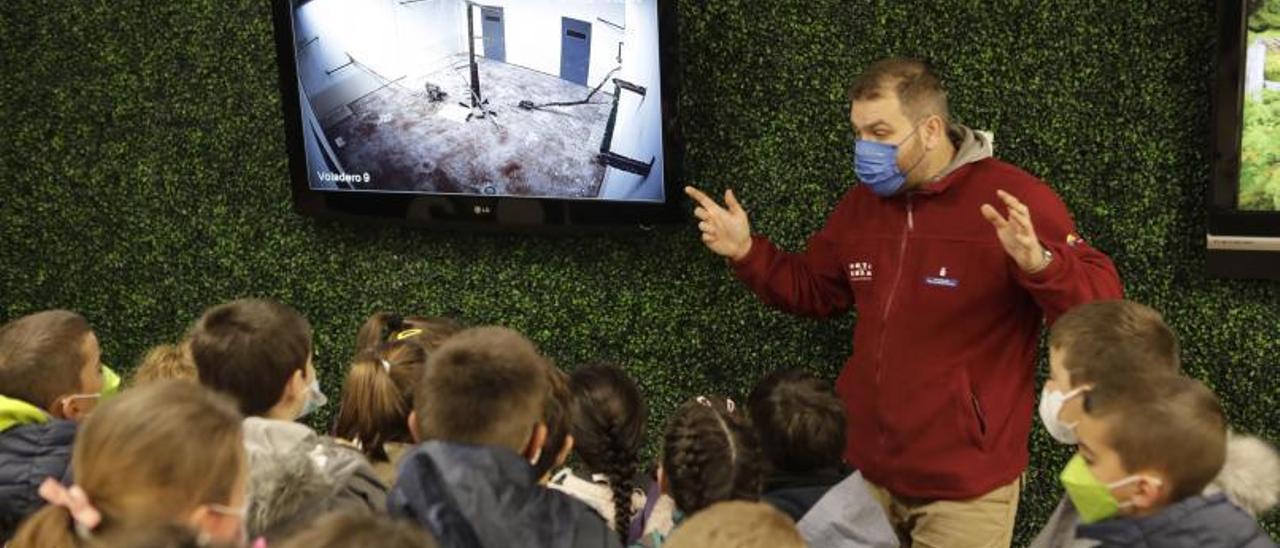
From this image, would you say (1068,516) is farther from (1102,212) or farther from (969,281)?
(1102,212)

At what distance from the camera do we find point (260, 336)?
252cm

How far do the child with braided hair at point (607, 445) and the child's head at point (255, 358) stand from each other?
52 cm

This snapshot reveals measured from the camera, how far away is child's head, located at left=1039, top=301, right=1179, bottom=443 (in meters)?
2.33

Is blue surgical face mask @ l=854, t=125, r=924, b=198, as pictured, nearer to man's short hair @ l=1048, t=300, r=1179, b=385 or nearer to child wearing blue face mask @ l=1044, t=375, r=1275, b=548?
man's short hair @ l=1048, t=300, r=1179, b=385

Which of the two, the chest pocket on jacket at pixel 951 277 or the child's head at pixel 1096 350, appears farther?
the chest pocket on jacket at pixel 951 277

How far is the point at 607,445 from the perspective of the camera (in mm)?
2533

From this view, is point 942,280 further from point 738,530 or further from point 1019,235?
point 738,530

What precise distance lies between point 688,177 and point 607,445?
130cm

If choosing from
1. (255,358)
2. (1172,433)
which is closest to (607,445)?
(255,358)

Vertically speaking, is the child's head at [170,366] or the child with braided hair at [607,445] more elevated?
the child's head at [170,366]

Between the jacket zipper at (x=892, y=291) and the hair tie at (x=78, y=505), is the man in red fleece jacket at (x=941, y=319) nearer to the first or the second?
the jacket zipper at (x=892, y=291)

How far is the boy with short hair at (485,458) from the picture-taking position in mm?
1949

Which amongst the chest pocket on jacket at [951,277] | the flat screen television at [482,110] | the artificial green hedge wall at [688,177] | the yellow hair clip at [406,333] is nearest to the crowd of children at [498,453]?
the yellow hair clip at [406,333]

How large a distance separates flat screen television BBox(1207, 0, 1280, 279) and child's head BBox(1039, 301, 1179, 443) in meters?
0.78
